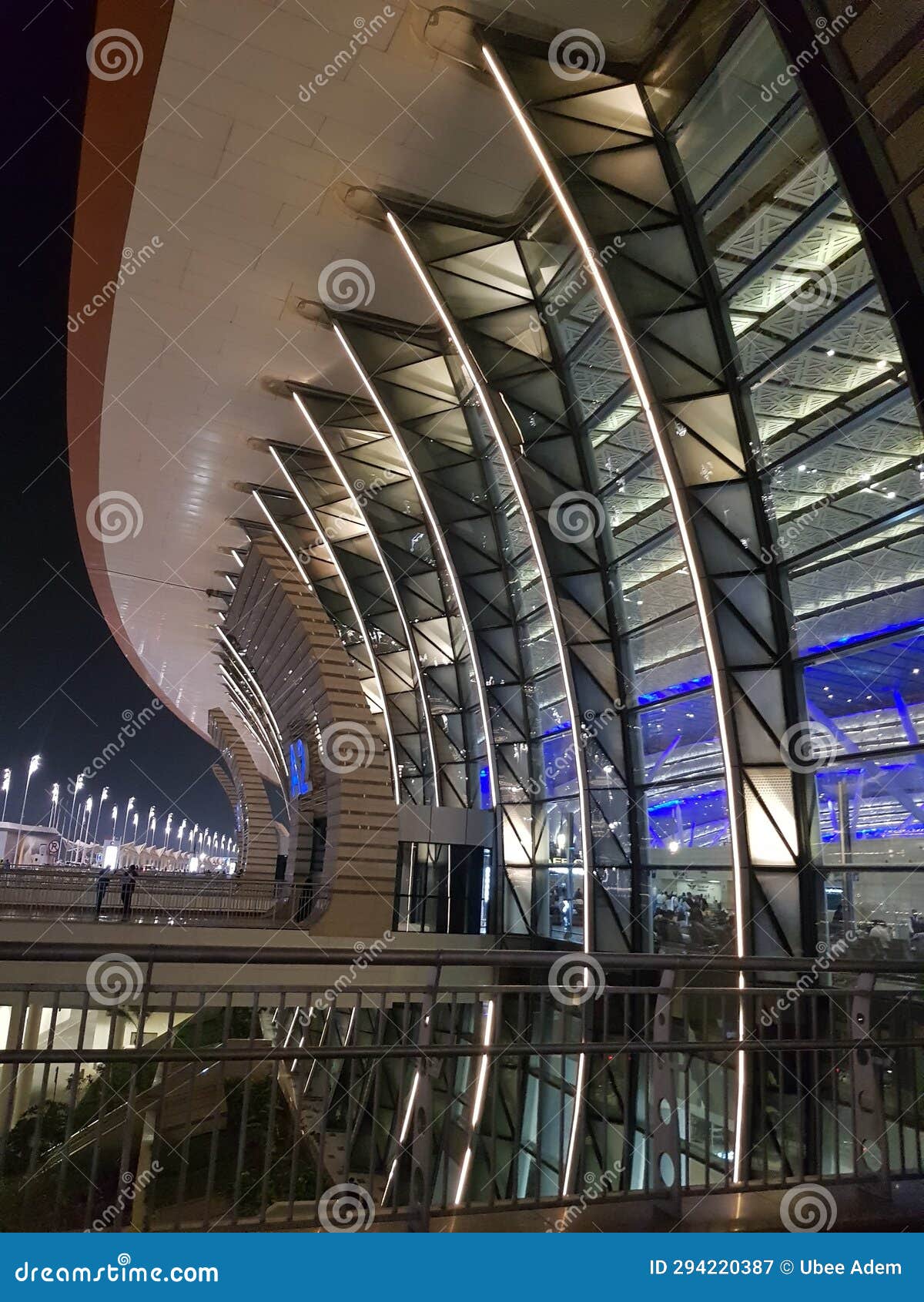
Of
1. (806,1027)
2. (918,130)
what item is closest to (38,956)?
(918,130)

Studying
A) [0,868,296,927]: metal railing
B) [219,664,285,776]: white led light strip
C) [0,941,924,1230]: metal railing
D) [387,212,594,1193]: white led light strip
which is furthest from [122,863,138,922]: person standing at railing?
[219,664,285,776]: white led light strip

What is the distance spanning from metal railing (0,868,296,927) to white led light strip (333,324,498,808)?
6497mm

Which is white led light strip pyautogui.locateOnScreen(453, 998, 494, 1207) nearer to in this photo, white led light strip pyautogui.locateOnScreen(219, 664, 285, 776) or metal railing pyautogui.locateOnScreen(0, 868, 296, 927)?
metal railing pyautogui.locateOnScreen(0, 868, 296, 927)

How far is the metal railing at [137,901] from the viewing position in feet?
60.1

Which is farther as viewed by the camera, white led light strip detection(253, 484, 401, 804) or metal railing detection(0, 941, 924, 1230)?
white led light strip detection(253, 484, 401, 804)

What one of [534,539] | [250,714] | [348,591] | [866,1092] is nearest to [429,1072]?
[866,1092]

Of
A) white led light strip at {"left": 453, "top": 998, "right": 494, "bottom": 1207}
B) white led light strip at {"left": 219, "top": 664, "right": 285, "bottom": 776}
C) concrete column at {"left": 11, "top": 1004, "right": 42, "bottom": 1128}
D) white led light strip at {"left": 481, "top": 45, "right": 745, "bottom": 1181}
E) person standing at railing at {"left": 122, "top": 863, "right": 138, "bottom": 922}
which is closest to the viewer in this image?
concrete column at {"left": 11, "top": 1004, "right": 42, "bottom": 1128}

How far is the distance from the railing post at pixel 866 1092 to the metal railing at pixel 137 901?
14.6m

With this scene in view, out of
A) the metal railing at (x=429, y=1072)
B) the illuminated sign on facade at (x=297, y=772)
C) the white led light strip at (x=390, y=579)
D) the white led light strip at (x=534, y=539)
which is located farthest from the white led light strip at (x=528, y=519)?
the metal railing at (x=429, y=1072)

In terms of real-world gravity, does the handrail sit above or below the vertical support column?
above

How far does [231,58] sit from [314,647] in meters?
12.6

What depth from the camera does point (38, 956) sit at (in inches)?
154

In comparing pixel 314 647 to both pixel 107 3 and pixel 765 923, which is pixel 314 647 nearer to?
pixel 765 923

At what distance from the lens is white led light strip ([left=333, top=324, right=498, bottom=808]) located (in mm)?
18034
